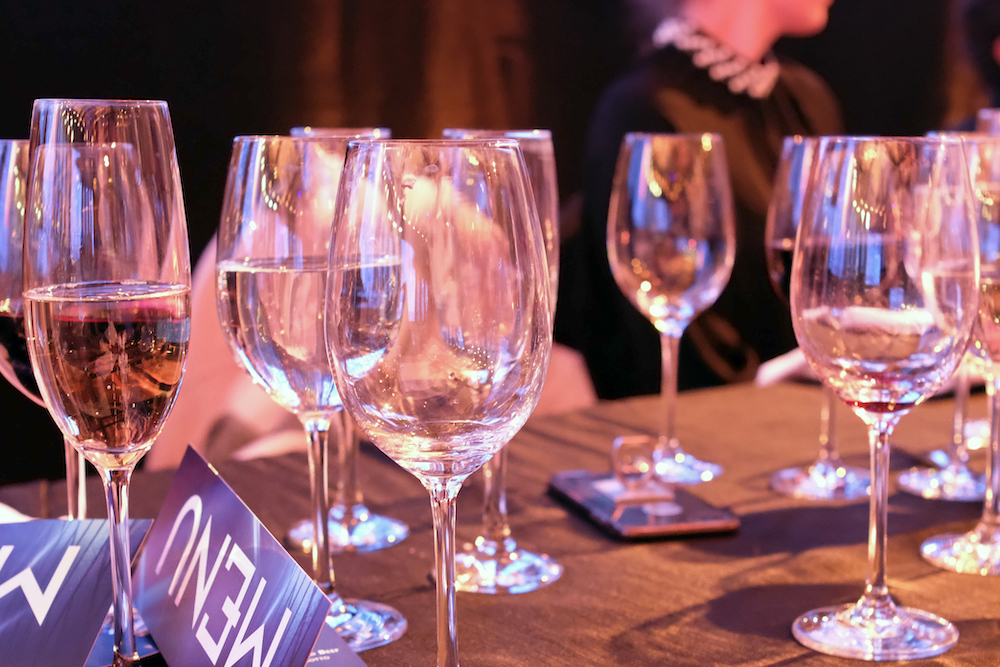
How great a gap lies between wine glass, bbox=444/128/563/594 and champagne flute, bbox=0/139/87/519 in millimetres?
309

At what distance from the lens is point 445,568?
0.56 m

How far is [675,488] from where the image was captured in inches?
40.6

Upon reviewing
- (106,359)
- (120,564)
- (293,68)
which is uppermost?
(293,68)

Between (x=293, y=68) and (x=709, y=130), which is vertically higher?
(x=293, y=68)

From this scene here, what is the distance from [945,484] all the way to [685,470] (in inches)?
10.2

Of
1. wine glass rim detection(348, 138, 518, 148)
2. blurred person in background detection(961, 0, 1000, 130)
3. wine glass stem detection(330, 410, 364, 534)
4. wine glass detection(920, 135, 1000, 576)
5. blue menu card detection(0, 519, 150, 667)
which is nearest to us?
wine glass rim detection(348, 138, 518, 148)

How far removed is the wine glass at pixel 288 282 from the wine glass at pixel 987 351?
1.50 ft

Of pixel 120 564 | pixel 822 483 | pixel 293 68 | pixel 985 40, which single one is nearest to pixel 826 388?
pixel 822 483

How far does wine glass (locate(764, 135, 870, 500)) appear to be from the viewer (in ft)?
3.53

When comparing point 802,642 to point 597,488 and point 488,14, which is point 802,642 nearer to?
point 597,488

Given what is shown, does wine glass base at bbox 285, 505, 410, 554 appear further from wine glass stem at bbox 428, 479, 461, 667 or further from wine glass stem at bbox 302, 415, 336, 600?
wine glass stem at bbox 428, 479, 461, 667

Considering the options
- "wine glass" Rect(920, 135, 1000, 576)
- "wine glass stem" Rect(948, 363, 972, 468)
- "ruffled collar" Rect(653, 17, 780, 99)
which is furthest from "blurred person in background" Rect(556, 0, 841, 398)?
Answer: "wine glass" Rect(920, 135, 1000, 576)

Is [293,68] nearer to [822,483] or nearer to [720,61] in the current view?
[720,61]

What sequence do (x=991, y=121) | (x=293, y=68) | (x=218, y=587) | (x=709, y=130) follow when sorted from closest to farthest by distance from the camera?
1. (x=218, y=587)
2. (x=991, y=121)
3. (x=293, y=68)
4. (x=709, y=130)
